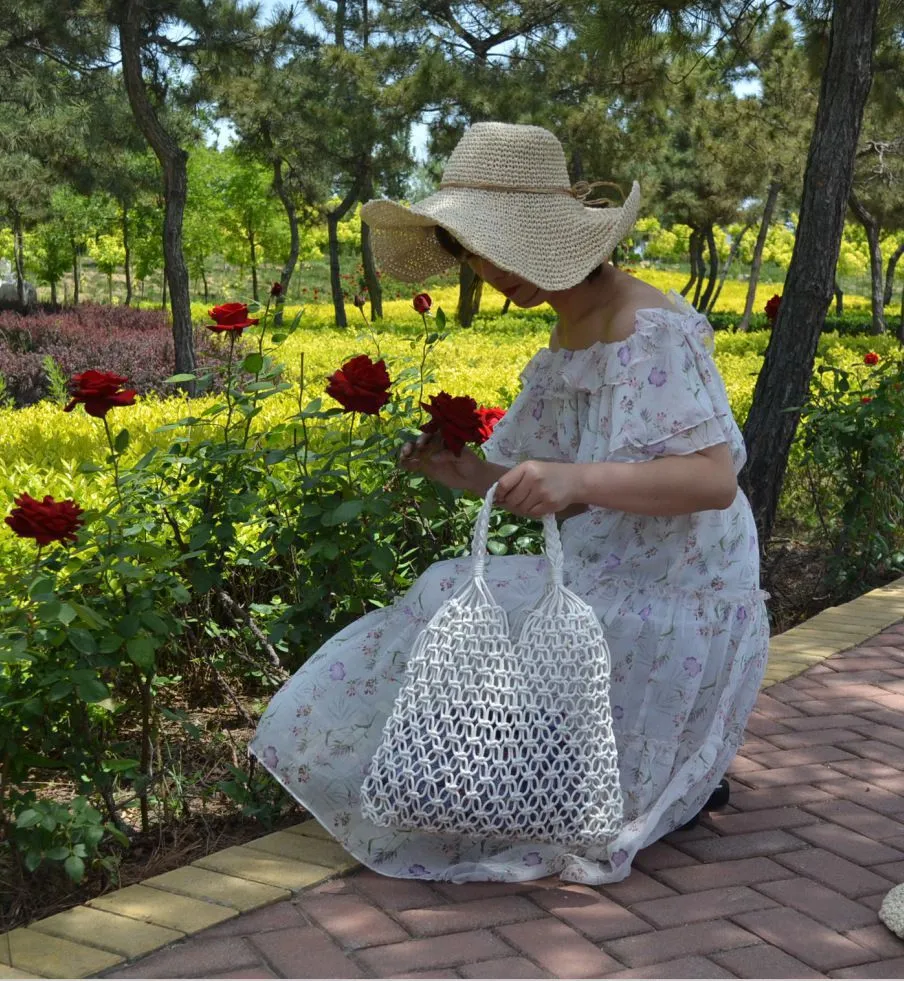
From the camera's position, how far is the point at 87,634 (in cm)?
233

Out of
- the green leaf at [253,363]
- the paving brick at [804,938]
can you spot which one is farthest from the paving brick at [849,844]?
the green leaf at [253,363]

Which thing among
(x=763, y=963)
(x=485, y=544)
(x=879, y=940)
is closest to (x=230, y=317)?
(x=485, y=544)

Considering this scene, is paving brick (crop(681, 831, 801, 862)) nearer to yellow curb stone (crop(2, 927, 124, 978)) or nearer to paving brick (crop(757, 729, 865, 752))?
paving brick (crop(757, 729, 865, 752))

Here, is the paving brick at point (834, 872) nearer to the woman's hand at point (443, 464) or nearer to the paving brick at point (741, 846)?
the paving brick at point (741, 846)

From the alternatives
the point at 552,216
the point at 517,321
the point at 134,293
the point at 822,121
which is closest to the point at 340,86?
the point at 517,321

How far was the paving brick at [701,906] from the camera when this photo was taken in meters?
2.24

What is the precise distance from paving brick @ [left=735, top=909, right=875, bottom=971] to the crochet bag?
Answer: 1.06ft

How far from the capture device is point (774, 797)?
9.47 ft

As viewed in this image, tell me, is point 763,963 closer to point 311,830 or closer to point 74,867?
point 311,830

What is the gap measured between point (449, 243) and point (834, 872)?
59.8 inches

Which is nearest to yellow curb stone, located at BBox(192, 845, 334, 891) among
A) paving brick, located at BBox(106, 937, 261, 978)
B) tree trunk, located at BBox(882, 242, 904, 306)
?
paving brick, located at BBox(106, 937, 261, 978)

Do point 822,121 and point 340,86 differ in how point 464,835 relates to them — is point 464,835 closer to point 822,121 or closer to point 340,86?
point 822,121

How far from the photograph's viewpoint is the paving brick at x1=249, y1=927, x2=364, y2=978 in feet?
6.63

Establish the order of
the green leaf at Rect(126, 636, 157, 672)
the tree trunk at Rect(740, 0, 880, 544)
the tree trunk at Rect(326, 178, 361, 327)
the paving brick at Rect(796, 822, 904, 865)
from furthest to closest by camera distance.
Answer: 1. the tree trunk at Rect(326, 178, 361, 327)
2. the tree trunk at Rect(740, 0, 880, 544)
3. the paving brick at Rect(796, 822, 904, 865)
4. the green leaf at Rect(126, 636, 157, 672)
